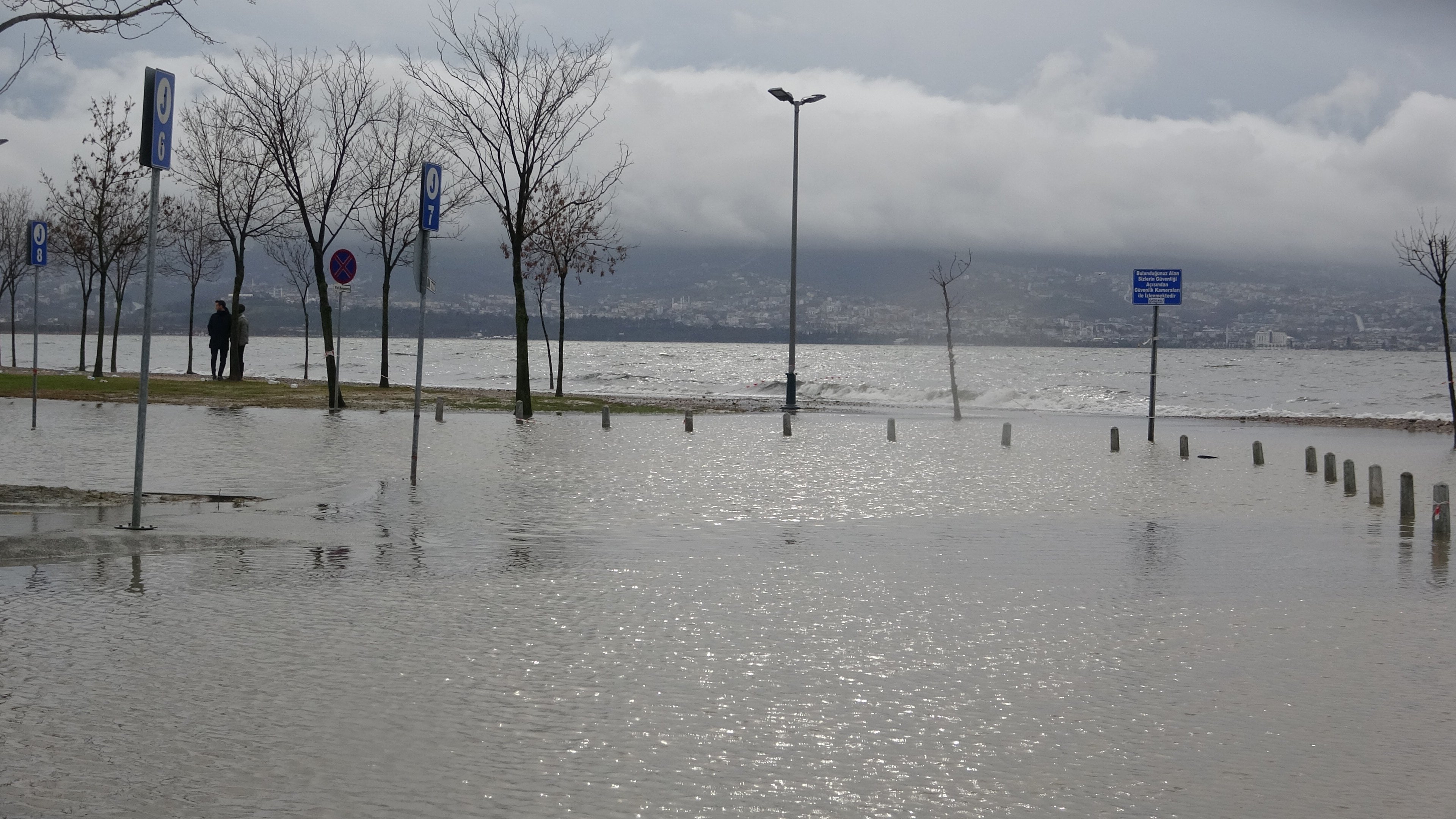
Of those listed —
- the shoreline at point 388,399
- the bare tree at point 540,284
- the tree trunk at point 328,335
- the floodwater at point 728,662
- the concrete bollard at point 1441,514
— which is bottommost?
the floodwater at point 728,662

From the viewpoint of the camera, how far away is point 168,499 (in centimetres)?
1458

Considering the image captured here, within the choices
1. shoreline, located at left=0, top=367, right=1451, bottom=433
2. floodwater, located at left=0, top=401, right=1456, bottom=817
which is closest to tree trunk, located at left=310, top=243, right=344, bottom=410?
shoreline, located at left=0, top=367, right=1451, bottom=433

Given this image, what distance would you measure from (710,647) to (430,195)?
10.8 metres

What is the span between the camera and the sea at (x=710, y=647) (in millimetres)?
5371

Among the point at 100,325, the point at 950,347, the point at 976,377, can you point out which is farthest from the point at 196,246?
the point at 976,377

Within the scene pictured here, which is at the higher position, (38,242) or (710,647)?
(38,242)

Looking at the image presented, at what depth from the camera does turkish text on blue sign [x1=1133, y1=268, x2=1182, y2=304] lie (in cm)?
2830

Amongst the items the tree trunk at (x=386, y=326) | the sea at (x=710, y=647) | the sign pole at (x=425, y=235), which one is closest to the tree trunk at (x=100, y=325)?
the tree trunk at (x=386, y=326)

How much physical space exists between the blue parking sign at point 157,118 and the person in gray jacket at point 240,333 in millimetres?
34071

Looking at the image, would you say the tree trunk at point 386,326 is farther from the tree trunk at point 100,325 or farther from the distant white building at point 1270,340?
the distant white building at point 1270,340

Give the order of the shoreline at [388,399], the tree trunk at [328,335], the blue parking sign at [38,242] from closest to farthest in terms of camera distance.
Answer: the blue parking sign at [38,242], the tree trunk at [328,335], the shoreline at [388,399]

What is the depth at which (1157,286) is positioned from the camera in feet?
93.4

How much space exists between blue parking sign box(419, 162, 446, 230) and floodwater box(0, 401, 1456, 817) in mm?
3405

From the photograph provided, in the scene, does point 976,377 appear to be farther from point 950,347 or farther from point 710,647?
point 710,647
